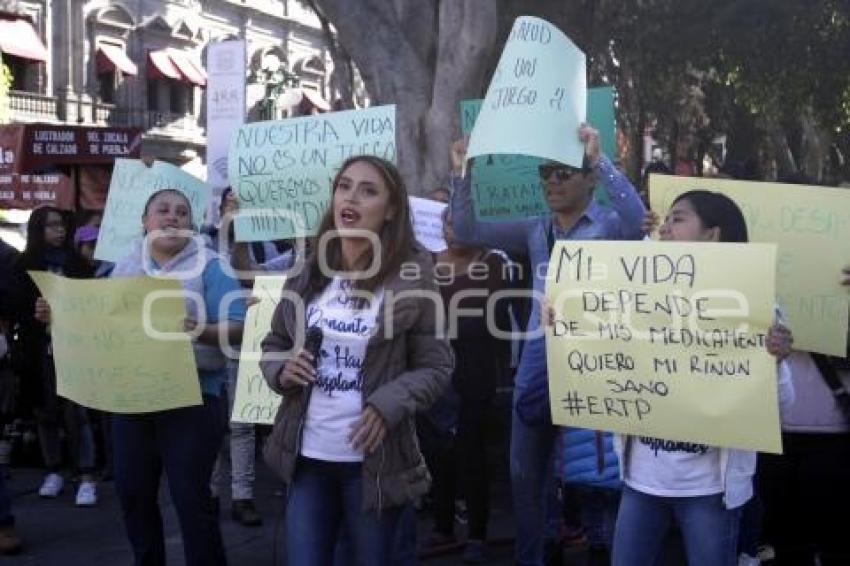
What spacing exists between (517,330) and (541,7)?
6.05m

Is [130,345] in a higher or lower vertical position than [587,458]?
higher

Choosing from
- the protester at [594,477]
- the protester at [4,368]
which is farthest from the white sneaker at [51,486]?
the protester at [594,477]

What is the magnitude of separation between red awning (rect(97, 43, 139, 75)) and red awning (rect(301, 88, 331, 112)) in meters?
8.32

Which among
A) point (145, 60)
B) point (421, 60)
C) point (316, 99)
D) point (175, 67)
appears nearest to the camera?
point (421, 60)

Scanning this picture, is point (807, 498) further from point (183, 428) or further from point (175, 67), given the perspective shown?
point (175, 67)

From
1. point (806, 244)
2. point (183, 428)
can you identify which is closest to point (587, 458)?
point (806, 244)

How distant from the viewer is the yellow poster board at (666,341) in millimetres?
3361

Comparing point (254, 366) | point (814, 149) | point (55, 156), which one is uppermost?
point (814, 149)

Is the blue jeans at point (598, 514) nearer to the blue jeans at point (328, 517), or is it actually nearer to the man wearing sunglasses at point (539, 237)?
the man wearing sunglasses at point (539, 237)

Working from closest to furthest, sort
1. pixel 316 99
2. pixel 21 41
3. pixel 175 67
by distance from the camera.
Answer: pixel 21 41, pixel 175 67, pixel 316 99

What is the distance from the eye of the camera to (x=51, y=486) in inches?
289

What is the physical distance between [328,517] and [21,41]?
3230cm

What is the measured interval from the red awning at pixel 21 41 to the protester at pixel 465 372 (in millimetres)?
28625

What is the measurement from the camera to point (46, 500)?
23.9 ft
